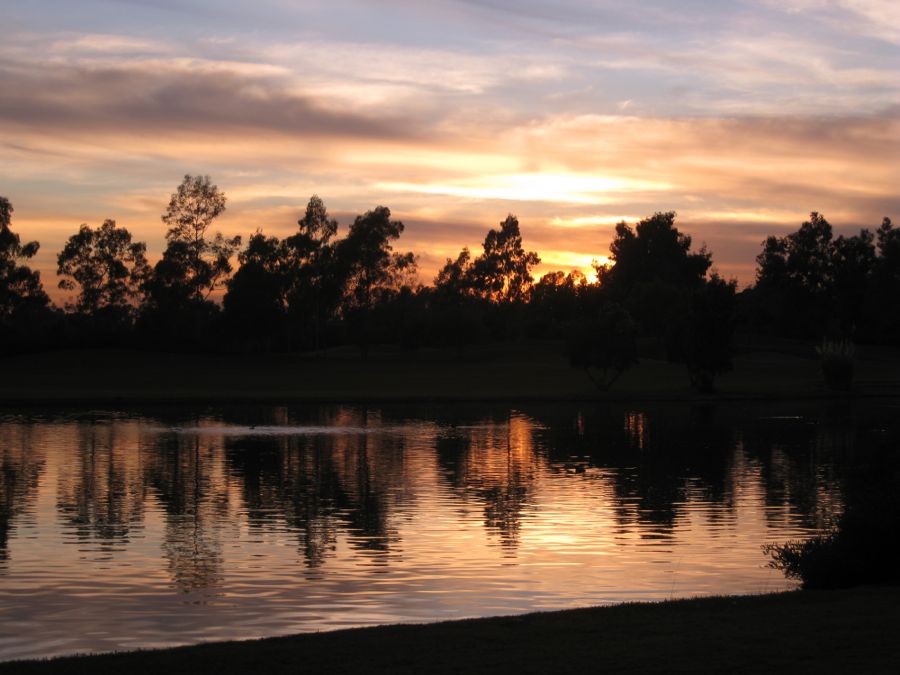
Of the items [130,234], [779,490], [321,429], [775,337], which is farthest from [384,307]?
[779,490]

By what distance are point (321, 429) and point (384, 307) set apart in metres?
76.2

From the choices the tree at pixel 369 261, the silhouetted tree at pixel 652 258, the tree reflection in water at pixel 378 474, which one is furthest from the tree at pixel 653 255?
the tree reflection in water at pixel 378 474

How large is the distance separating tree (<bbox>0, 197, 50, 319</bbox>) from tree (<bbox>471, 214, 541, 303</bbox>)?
60591mm

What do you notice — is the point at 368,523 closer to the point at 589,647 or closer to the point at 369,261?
the point at 589,647

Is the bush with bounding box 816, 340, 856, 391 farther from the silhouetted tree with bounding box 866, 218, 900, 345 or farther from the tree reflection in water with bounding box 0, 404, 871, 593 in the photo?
the silhouetted tree with bounding box 866, 218, 900, 345

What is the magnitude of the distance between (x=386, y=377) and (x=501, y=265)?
7004cm

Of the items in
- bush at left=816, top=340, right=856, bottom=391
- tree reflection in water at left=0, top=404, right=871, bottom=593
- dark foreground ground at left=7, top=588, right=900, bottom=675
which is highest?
bush at left=816, top=340, right=856, bottom=391

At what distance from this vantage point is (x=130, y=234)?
115 m

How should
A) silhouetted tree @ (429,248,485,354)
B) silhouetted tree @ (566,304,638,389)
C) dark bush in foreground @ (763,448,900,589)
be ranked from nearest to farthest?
dark bush in foreground @ (763,448,900,589) → silhouetted tree @ (566,304,638,389) → silhouetted tree @ (429,248,485,354)

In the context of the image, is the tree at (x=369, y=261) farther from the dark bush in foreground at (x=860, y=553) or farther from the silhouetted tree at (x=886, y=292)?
the dark bush in foreground at (x=860, y=553)

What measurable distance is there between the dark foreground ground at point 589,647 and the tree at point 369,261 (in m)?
111

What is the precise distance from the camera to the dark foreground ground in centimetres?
1002

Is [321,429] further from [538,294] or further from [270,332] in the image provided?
[538,294]

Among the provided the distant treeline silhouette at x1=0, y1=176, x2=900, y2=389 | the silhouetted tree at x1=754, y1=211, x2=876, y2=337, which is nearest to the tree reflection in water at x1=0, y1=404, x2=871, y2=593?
the distant treeline silhouette at x1=0, y1=176, x2=900, y2=389
